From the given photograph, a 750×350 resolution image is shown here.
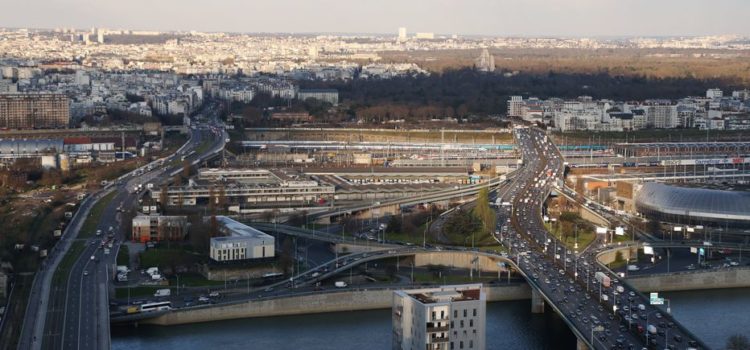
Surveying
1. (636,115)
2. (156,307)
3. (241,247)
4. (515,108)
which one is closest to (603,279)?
(241,247)

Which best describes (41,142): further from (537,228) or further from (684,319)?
(684,319)

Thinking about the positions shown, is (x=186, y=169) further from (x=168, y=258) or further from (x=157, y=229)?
(x=168, y=258)

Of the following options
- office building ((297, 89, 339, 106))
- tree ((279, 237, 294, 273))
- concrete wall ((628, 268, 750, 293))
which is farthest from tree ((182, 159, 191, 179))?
office building ((297, 89, 339, 106))

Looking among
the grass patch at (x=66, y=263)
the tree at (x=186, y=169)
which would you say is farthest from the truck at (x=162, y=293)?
the tree at (x=186, y=169)

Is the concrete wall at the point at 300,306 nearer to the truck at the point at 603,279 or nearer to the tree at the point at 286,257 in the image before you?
the truck at the point at 603,279

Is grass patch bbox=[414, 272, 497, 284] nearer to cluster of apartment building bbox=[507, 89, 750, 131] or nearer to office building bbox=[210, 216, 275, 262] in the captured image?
office building bbox=[210, 216, 275, 262]

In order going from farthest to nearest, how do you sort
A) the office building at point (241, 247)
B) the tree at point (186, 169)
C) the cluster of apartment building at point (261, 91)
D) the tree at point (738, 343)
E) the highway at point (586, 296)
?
1. the cluster of apartment building at point (261, 91)
2. the tree at point (186, 169)
3. the office building at point (241, 247)
4. the highway at point (586, 296)
5. the tree at point (738, 343)

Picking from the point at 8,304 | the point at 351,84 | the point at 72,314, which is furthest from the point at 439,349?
the point at 351,84
